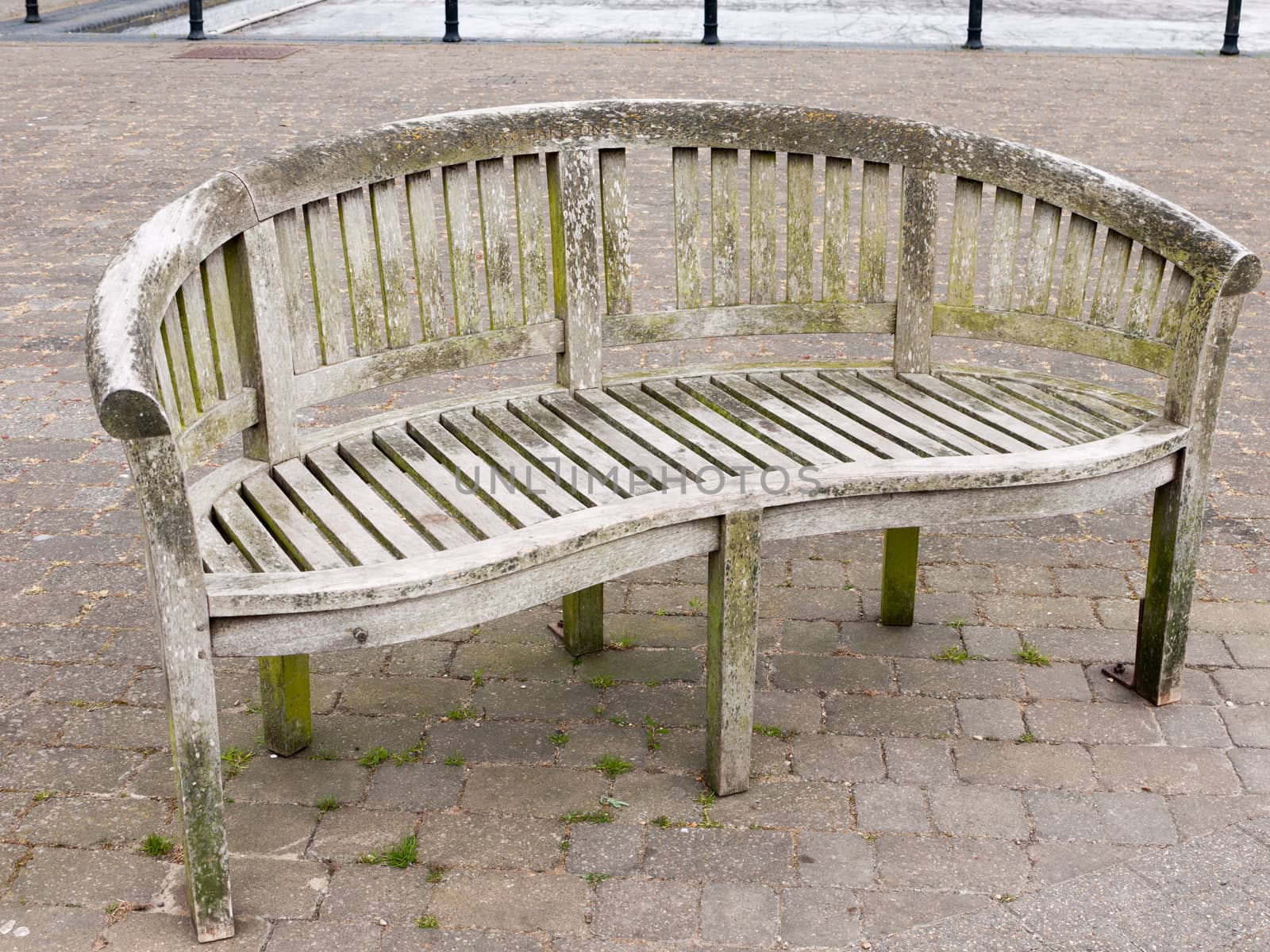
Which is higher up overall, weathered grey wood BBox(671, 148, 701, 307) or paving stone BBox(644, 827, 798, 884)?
weathered grey wood BBox(671, 148, 701, 307)

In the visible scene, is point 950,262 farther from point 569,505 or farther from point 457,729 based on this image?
point 457,729

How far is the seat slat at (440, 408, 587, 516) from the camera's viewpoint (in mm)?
3121

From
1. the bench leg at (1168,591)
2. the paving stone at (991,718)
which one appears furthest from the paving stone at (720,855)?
the bench leg at (1168,591)

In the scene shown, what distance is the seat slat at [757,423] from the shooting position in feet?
11.0

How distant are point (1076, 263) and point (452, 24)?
1198 centimetres

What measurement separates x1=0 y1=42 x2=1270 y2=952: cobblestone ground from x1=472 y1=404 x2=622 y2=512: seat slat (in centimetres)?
61

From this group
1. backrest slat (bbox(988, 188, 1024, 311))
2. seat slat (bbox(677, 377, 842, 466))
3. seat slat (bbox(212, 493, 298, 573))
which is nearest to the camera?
seat slat (bbox(212, 493, 298, 573))

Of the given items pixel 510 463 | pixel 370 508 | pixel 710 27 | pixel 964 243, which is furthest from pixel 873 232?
pixel 710 27

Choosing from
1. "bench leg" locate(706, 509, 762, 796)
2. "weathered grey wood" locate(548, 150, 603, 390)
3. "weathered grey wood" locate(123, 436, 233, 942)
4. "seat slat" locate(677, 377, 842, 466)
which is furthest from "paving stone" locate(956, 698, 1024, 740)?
"weathered grey wood" locate(123, 436, 233, 942)

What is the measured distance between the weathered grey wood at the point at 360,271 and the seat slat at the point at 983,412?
1322 mm

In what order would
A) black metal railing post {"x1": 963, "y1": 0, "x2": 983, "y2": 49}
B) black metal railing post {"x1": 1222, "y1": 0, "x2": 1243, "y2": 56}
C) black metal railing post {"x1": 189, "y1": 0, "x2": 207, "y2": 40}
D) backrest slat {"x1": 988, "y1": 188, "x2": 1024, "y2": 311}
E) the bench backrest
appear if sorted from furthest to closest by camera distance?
black metal railing post {"x1": 189, "y1": 0, "x2": 207, "y2": 40}
black metal railing post {"x1": 963, "y1": 0, "x2": 983, "y2": 49}
black metal railing post {"x1": 1222, "y1": 0, "x2": 1243, "y2": 56}
backrest slat {"x1": 988, "y1": 188, "x2": 1024, "y2": 311}
the bench backrest

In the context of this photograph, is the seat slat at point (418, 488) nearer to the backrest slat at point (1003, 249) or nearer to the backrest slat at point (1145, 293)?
the backrest slat at point (1003, 249)

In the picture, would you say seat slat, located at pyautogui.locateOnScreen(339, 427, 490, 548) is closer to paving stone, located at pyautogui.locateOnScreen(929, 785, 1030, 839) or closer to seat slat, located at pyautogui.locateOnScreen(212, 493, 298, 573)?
seat slat, located at pyautogui.locateOnScreen(212, 493, 298, 573)

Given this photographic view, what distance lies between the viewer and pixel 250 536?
2.97m
